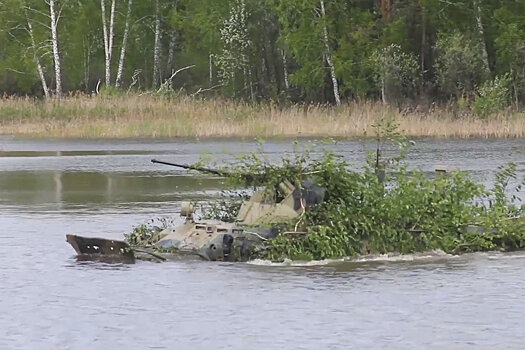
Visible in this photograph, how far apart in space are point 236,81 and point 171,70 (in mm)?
6537

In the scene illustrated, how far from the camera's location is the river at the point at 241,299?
12602 mm

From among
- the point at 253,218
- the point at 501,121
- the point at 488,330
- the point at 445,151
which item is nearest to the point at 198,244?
the point at 253,218

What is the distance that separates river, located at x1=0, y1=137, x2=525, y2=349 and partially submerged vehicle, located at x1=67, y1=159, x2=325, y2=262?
19cm

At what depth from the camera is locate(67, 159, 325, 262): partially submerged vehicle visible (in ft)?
54.8

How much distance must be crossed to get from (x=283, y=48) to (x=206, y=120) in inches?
597

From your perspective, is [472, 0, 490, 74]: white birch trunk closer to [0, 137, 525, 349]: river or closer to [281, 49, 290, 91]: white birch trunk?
[281, 49, 290, 91]: white birch trunk

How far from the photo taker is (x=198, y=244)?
54.9 feet

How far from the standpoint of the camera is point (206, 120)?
46.1m

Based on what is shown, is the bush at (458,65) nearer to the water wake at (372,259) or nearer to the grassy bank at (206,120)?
the grassy bank at (206,120)

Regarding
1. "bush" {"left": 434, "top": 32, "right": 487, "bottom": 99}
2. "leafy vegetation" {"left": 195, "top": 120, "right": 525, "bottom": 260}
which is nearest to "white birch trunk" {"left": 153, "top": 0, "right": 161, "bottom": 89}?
"bush" {"left": 434, "top": 32, "right": 487, "bottom": 99}

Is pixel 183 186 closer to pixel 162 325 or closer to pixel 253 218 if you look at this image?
pixel 253 218

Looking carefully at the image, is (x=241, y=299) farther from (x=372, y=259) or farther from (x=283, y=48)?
(x=283, y=48)

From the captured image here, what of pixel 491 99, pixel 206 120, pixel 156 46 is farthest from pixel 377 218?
pixel 156 46

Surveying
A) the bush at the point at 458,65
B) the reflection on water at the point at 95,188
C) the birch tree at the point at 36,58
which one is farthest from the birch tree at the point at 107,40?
the reflection on water at the point at 95,188
